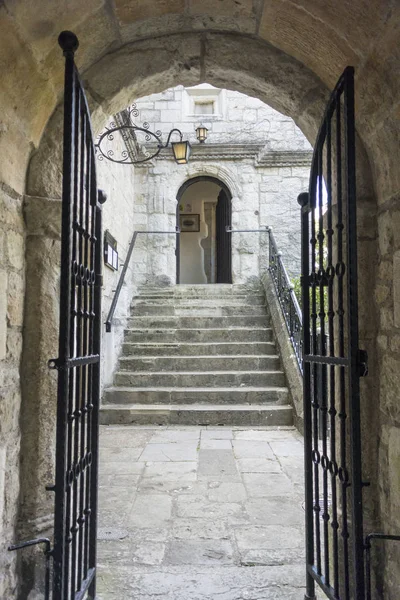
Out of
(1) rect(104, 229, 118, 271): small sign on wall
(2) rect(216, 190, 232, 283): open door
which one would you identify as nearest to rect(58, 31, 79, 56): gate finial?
(1) rect(104, 229, 118, 271): small sign on wall

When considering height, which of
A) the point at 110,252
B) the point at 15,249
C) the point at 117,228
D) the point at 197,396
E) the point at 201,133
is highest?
the point at 201,133

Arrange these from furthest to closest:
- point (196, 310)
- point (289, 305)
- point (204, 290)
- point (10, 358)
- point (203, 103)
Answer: point (203, 103) < point (204, 290) < point (196, 310) < point (289, 305) < point (10, 358)

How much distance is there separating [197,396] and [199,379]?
33 cm

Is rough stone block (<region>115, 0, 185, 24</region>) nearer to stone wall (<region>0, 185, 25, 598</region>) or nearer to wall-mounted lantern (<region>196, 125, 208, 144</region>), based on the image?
stone wall (<region>0, 185, 25, 598</region>)

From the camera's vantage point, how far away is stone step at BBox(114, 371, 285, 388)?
570 cm

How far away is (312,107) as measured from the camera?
213 cm

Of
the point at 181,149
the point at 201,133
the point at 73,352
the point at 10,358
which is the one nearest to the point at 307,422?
the point at 73,352

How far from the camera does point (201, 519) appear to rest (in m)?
2.74

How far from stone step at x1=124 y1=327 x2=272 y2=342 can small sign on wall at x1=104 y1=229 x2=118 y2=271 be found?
3.43ft

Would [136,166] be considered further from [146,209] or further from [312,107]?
[312,107]

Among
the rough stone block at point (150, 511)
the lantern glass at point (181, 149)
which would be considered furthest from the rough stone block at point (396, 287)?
the lantern glass at point (181, 149)

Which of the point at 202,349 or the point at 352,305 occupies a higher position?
the point at 352,305

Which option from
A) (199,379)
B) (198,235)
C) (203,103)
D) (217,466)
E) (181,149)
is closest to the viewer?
(217,466)

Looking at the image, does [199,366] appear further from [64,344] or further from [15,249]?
[64,344]
